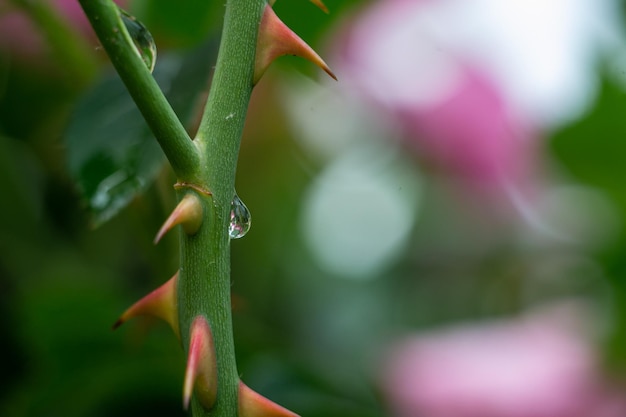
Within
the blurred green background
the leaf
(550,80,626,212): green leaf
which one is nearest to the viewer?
the leaf

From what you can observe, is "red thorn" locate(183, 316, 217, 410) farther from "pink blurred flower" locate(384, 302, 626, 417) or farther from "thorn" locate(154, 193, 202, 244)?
"pink blurred flower" locate(384, 302, 626, 417)

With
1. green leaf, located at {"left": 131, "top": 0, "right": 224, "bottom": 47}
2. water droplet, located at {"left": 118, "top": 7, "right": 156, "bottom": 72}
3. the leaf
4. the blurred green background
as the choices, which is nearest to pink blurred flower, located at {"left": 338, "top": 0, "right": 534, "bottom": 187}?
the blurred green background

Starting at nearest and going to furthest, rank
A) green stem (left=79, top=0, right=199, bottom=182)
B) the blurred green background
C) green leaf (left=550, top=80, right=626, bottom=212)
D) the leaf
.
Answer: green stem (left=79, top=0, right=199, bottom=182) → the leaf → the blurred green background → green leaf (left=550, top=80, right=626, bottom=212)

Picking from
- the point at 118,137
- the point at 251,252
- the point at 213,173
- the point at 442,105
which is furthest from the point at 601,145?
the point at 213,173

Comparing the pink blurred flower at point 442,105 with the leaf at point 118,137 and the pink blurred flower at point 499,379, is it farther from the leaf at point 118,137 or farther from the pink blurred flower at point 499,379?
the leaf at point 118,137

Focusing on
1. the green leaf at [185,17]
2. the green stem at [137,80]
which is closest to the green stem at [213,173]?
the green stem at [137,80]

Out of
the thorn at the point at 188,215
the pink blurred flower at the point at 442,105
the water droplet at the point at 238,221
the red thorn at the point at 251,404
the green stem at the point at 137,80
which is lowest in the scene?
the pink blurred flower at the point at 442,105
